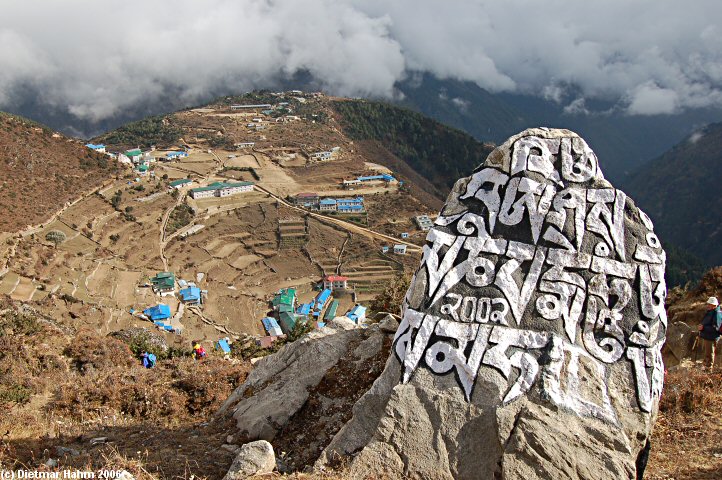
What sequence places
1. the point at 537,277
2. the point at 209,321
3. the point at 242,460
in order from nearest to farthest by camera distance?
the point at 242,460
the point at 537,277
the point at 209,321

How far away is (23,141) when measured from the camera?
219ft

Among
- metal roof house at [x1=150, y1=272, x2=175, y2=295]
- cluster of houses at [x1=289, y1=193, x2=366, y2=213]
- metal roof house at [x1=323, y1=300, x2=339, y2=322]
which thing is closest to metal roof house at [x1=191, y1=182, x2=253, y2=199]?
cluster of houses at [x1=289, y1=193, x2=366, y2=213]

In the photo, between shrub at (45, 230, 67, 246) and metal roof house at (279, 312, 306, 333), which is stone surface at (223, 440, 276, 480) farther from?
shrub at (45, 230, 67, 246)

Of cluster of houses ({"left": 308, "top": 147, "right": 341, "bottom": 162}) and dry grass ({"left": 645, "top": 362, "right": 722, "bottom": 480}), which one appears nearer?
dry grass ({"left": 645, "top": 362, "right": 722, "bottom": 480})

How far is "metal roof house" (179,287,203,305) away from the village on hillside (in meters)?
0.13

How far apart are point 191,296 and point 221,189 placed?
1085 inches

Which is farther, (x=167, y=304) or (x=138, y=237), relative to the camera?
(x=138, y=237)

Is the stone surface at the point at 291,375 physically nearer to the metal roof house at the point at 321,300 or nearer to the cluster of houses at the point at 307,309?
the cluster of houses at the point at 307,309

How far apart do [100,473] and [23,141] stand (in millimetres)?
73420

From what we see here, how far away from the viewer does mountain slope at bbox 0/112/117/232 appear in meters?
56.2

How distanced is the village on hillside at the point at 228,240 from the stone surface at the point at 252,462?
13.9 metres

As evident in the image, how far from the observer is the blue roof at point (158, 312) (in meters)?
44.3

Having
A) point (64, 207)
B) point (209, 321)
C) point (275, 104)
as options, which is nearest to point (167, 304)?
point (209, 321)

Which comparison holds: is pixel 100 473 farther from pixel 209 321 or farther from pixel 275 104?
pixel 275 104
